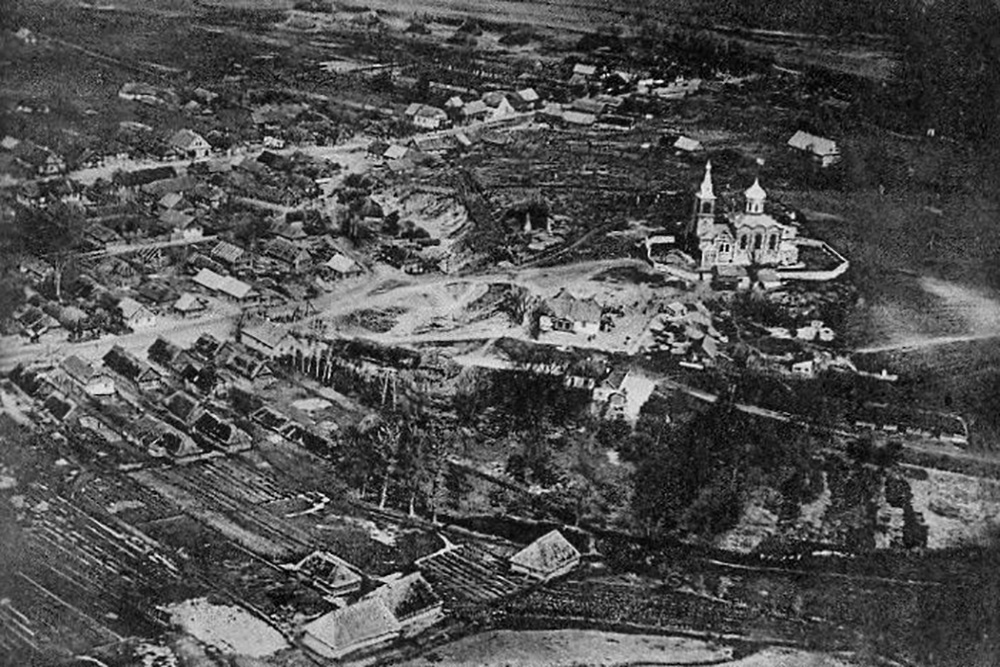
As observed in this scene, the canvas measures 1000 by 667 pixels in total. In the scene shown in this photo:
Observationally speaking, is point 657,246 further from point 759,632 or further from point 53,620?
point 53,620

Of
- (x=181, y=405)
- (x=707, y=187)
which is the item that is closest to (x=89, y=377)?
(x=181, y=405)

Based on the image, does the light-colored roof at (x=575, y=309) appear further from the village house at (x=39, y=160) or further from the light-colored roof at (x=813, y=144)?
the village house at (x=39, y=160)

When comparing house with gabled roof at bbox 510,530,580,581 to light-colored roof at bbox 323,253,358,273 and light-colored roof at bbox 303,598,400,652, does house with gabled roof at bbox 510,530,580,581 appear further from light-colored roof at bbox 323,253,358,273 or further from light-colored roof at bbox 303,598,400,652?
light-colored roof at bbox 323,253,358,273

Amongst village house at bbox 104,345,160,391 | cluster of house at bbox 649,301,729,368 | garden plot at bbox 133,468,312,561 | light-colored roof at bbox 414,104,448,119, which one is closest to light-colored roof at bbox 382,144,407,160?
light-colored roof at bbox 414,104,448,119

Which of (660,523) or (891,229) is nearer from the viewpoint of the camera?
(660,523)

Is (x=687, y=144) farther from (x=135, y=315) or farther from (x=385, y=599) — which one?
(x=385, y=599)

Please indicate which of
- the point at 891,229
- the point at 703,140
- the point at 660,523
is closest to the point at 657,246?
the point at 703,140
